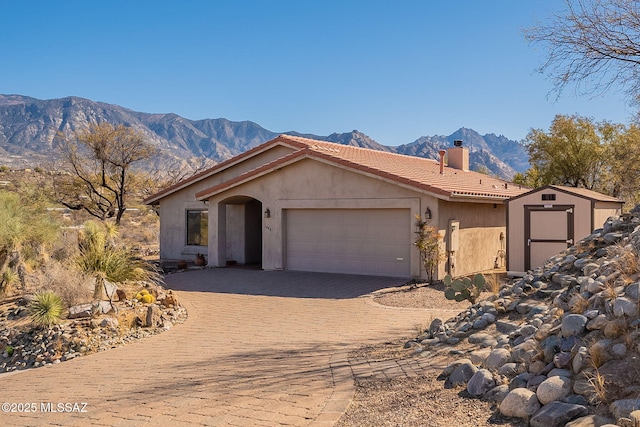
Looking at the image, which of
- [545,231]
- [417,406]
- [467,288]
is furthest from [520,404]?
[545,231]

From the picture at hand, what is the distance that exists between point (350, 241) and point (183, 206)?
8823 mm

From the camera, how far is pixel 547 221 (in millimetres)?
17750

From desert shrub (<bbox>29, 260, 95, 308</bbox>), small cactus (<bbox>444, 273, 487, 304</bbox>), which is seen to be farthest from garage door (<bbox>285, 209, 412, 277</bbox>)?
desert shrub (<bbox>29, 260, 95, 308</bbox>)

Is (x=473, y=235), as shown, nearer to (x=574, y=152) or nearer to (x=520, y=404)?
(x=520, y=404)

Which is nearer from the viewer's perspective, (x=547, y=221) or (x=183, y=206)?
(x=547, y=221)

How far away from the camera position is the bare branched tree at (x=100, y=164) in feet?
99.9

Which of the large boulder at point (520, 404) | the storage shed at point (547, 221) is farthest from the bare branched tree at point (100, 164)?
the large boulder at point (520, 404)

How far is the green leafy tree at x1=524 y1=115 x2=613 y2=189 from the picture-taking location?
112 ft

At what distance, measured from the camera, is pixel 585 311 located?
6273 mm

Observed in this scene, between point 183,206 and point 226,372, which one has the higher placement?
point 183,206

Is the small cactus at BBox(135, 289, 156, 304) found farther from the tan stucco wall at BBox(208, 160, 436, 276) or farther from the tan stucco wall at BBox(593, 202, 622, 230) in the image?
the tan stucco wall at BBox(593, 202, 622, 230)

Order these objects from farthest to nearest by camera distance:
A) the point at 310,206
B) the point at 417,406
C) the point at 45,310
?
the point at 310,206 < the point at 45,310 < the point at 417,406

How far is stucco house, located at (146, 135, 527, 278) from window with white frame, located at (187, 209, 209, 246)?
0.23ft

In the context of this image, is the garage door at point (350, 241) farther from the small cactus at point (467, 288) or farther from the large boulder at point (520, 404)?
the large boulder at point (520, 404)
